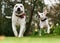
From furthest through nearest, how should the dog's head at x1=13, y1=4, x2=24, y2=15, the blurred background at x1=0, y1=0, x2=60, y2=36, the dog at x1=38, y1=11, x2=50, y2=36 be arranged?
the blurred background at x1=0, y1=0, x2=60, y2=36, the dog at x1=38, y1=11, x2=50, y2=36, the dog's head at x1=13, y1=4, x2=24, y2=15

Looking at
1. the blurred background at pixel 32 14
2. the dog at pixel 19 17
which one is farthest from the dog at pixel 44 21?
the dog at pixel 19 17

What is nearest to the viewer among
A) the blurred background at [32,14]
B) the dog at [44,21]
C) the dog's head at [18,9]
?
the dog's head at [18,9]

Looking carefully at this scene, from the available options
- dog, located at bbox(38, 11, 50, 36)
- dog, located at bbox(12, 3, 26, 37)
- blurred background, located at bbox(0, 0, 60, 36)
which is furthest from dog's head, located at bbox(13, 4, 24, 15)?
blurred background, located at bbox(0, 0, 60, 36)

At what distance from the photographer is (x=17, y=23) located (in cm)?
949

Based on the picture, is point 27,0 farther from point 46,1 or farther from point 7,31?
point 7,31

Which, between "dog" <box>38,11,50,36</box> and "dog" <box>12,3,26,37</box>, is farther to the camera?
"dog" <box>38,11,50,36</box>

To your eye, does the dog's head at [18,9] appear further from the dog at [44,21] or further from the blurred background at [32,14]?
the blurred background at [32,14]

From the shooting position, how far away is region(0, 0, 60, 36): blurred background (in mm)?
10539

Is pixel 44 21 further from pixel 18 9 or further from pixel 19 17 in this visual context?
pixel 18 9

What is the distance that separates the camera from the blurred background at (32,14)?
10539 mm

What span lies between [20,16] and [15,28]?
55 centimetres

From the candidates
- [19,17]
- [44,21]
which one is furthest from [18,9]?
[44,21]

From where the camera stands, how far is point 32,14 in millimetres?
10711

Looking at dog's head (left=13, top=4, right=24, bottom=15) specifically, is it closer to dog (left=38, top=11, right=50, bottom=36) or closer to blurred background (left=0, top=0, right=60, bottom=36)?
dog (left=38, top=11, right=50, bottom=36)
